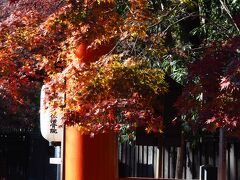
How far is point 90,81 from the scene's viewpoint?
8234mm

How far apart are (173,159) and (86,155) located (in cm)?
494

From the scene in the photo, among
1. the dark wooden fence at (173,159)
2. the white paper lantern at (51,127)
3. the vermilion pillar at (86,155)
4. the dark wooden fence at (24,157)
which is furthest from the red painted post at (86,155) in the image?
the dark wooden fence at (24,157)

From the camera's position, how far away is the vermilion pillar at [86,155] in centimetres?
1004

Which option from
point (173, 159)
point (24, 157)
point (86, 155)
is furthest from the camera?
point (24, 157)

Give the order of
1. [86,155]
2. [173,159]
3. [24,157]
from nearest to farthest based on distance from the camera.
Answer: [86,155], [173,159], [24,157]

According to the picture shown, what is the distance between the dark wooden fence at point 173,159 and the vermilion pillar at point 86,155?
115 centimetres

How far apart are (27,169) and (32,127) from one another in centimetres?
194

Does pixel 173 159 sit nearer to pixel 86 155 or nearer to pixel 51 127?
pixel 86 155

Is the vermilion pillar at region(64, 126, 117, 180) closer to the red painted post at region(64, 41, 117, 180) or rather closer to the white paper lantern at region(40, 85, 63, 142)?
the red painted post at region(64, 41, 117, 180)

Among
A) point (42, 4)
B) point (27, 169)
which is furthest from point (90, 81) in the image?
point (27, 169)

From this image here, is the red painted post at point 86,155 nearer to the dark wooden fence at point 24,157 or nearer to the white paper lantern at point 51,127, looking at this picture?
the white paper lantern at point 51,127

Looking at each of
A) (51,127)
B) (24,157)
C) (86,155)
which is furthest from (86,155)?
(24,157)

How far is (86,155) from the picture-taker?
33.0 ft

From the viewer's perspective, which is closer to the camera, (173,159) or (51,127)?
(51,127)
